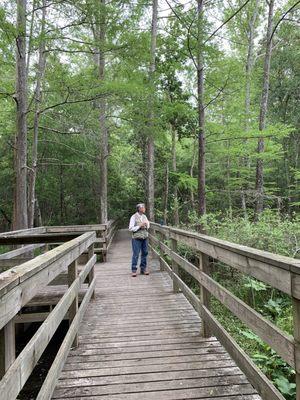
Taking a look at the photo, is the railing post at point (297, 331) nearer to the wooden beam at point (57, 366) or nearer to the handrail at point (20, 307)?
the handrail at point (20, 307)

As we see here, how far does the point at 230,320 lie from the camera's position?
7020mm

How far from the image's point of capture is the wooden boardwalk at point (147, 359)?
3.00 meters

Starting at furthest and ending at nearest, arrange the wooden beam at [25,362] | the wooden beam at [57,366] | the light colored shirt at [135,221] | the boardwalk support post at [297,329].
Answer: the light colored shirt at [135,221]
the wooden beam at [57,366]
the boardwalk support post at [297,329]
the wooden beam at [25,362]

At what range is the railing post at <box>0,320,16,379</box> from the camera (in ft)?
5.45

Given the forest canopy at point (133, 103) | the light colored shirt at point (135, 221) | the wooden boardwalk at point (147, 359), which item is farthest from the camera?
the forest canopy at point (133, 103)

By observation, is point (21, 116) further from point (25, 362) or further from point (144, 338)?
point (25, 362)

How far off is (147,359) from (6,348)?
2.30 metres

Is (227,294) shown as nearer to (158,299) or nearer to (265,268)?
(265,268)

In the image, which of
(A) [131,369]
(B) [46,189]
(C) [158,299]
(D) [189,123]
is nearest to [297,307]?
(A) [131,369]

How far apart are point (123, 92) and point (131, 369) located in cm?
896

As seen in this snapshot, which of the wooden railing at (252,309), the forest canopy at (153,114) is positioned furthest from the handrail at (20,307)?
the forest canopy at (153,114)

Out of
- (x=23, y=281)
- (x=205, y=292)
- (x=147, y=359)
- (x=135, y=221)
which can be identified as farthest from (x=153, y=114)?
(x=23, y=281)

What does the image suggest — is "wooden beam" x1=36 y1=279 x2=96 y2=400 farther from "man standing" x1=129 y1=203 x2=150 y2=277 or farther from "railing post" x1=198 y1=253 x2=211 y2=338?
"man standing" x1=129 y1=203 x2=150 y2=277

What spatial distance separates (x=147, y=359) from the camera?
3689 mm
